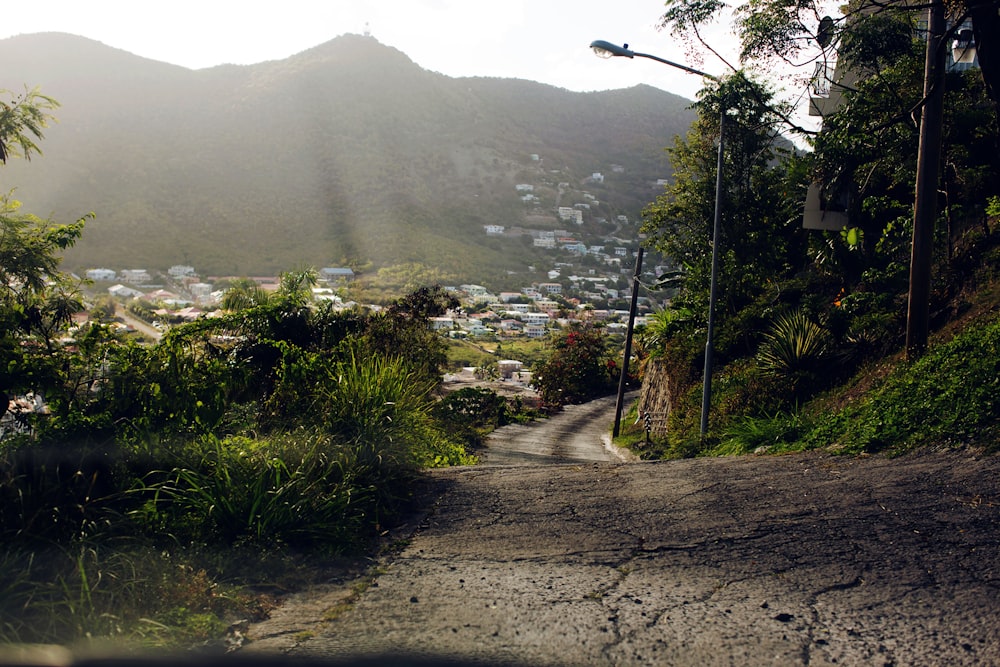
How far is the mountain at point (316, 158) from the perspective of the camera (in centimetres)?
4956

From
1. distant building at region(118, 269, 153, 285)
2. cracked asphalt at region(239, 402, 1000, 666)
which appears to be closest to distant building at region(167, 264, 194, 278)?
distant building at region(118, 269, 153, 285)

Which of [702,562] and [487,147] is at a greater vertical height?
[487,147]

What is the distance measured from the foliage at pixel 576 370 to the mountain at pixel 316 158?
466 inches

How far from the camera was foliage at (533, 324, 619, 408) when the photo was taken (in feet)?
127

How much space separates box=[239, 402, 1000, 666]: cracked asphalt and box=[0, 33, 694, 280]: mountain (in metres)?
21.0

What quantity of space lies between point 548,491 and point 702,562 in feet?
6.44

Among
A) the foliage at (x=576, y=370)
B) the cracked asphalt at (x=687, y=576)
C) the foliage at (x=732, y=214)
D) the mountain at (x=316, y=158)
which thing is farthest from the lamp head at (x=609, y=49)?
the foliage at (x=576, y=370)

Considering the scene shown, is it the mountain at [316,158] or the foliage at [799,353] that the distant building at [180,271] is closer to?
the mountain at [316,158]

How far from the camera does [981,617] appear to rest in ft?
12.3

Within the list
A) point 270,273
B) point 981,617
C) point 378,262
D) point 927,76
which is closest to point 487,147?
point 378,262

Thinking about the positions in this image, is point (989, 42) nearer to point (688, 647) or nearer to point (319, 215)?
point (688, 647)

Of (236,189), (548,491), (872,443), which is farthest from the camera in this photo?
(236,189)

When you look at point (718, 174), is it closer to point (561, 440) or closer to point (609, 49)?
point (609, 49)

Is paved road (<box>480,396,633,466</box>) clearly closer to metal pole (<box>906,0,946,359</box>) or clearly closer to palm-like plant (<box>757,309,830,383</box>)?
palm-like plant (<box>757,309,830,383</box>)
